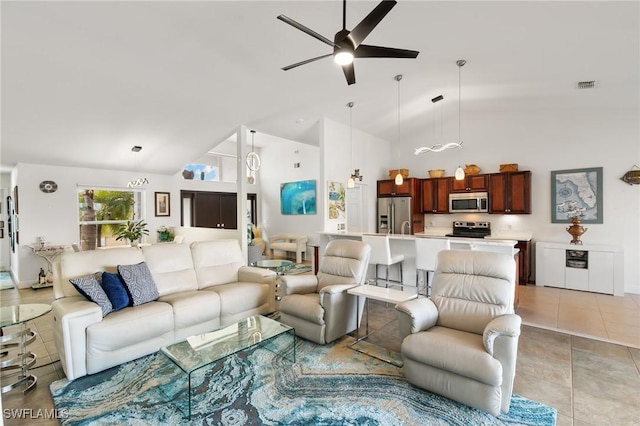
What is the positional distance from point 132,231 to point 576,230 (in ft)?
28.6

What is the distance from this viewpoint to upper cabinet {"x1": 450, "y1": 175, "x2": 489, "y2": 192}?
6.46m

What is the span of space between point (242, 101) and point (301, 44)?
1609 mm

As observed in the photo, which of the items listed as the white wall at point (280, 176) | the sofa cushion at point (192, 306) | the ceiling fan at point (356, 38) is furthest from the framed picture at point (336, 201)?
the ceiling fan at point (356, 38)

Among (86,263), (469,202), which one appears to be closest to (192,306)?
(86,263)

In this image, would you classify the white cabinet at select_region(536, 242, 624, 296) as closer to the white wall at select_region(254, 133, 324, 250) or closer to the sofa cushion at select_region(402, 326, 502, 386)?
the sofa cushion at select_region(402, 326, 502, 386)

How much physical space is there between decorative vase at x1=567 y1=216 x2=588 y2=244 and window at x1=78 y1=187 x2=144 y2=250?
8955 mm

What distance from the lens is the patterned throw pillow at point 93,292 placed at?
9.29 ft

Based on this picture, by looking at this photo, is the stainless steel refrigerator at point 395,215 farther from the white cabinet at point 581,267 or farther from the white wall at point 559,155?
the white cabinet at point 581,267

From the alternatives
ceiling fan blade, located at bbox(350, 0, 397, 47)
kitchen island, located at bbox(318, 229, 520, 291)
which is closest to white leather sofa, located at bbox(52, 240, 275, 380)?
kitchen island, located at bbox(318, 229, 520, 291)

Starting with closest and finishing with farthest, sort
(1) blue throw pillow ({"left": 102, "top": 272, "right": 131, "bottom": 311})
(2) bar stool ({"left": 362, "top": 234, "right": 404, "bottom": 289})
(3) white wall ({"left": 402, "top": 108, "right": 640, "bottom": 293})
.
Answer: (1) blue throw pillow ({"left": 102, "top": 272, "right": 131, "bottom": 311})
(2) bar stool ({"left": 362, "top": 234, "right": 404, "bottom": 289})
(3) white wall ({"left": 402, "top": 108, "right": 640, "bottom": 293})

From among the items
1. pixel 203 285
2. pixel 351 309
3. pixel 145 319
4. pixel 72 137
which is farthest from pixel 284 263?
pixel 72 137

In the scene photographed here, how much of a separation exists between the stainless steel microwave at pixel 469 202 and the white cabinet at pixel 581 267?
1233mm

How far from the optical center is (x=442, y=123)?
7.09 meters

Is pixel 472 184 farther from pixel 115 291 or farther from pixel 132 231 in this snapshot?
pixel 132 231
